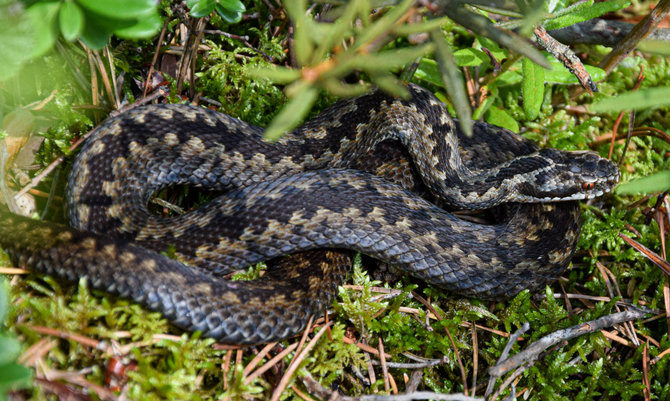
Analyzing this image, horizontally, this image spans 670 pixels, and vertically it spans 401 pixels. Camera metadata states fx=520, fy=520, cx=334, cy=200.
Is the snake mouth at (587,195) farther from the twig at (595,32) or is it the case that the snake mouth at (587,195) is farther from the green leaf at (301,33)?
the green leaf at (301,33)

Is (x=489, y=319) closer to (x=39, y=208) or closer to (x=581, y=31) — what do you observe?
(x=581, y=31)

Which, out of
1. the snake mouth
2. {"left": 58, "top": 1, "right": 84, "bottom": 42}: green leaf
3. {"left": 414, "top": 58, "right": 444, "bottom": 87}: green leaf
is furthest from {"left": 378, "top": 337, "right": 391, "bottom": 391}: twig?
{"left": 58, "top": 1, "right": 84, "bottom": 42}: green leaf

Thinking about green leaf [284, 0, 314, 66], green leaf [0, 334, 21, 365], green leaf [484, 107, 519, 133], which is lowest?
green leaf [0, 334, 21, 365]

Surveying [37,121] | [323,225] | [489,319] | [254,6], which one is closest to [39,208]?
[37,121]

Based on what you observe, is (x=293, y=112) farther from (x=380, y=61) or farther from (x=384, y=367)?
(x=384, y=367)

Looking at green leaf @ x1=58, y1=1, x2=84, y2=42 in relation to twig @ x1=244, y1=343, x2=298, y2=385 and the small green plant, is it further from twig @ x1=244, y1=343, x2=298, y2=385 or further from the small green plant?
twig @ x1=244, y1=343, x2=298, y2=385

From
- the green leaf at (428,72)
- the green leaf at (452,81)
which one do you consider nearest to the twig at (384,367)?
the green leaf at (452,81)

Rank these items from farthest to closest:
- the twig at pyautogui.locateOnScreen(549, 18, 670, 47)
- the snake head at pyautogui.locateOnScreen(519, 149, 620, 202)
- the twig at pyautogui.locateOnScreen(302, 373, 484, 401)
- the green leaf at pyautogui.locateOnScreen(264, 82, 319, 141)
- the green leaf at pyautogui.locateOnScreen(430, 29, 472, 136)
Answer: the twig at pyautogui.locateOnScreen(549, 18, 670, 47) → the snake head at pyautogui.locateOnScreen(519, 149, 620, 202) → the twig at pyautogui.locateOnScreen(302, 373, 484, 401) → the green leaf at pyautogui.locateOnScreen(430, 29, 472, 136) → the green leaf at pyautogui.locateOnScreen(264, 82, 319, 141)
